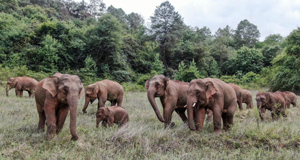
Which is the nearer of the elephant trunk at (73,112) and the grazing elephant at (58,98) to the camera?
the elephant trunk at (73,112)

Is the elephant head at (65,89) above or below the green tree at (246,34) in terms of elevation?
below

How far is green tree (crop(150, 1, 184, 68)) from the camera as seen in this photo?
157 ft

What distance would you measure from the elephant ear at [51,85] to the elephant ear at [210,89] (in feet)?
13.1

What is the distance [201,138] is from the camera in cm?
590

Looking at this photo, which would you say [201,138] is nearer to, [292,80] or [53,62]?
[292,80]

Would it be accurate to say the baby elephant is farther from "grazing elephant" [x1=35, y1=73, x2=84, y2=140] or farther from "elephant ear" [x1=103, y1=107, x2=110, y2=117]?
"grazing elephant" [x1=35, y1=73, x2=84, y2=140]

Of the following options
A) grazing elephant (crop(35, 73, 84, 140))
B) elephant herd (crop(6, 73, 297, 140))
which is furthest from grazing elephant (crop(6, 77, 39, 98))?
grazing elephant (crop(35, 73, 84, 140))

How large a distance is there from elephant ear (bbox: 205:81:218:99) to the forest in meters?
25.8

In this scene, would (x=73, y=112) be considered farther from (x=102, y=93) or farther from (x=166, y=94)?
(x=102, y=93)

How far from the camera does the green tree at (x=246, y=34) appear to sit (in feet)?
232

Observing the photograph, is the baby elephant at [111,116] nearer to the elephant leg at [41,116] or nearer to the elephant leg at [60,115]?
the elephant leg at [41,116]

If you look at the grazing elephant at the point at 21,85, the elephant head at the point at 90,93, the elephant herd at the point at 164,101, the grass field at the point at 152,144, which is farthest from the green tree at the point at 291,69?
the grazing elephant at the point at 21,85

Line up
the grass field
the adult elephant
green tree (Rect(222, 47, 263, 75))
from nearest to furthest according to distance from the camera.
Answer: the grass field
the adult elephant
green tree (Rect(222, 47, 263, 75))

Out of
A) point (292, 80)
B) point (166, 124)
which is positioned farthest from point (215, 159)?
point (292, 80)
